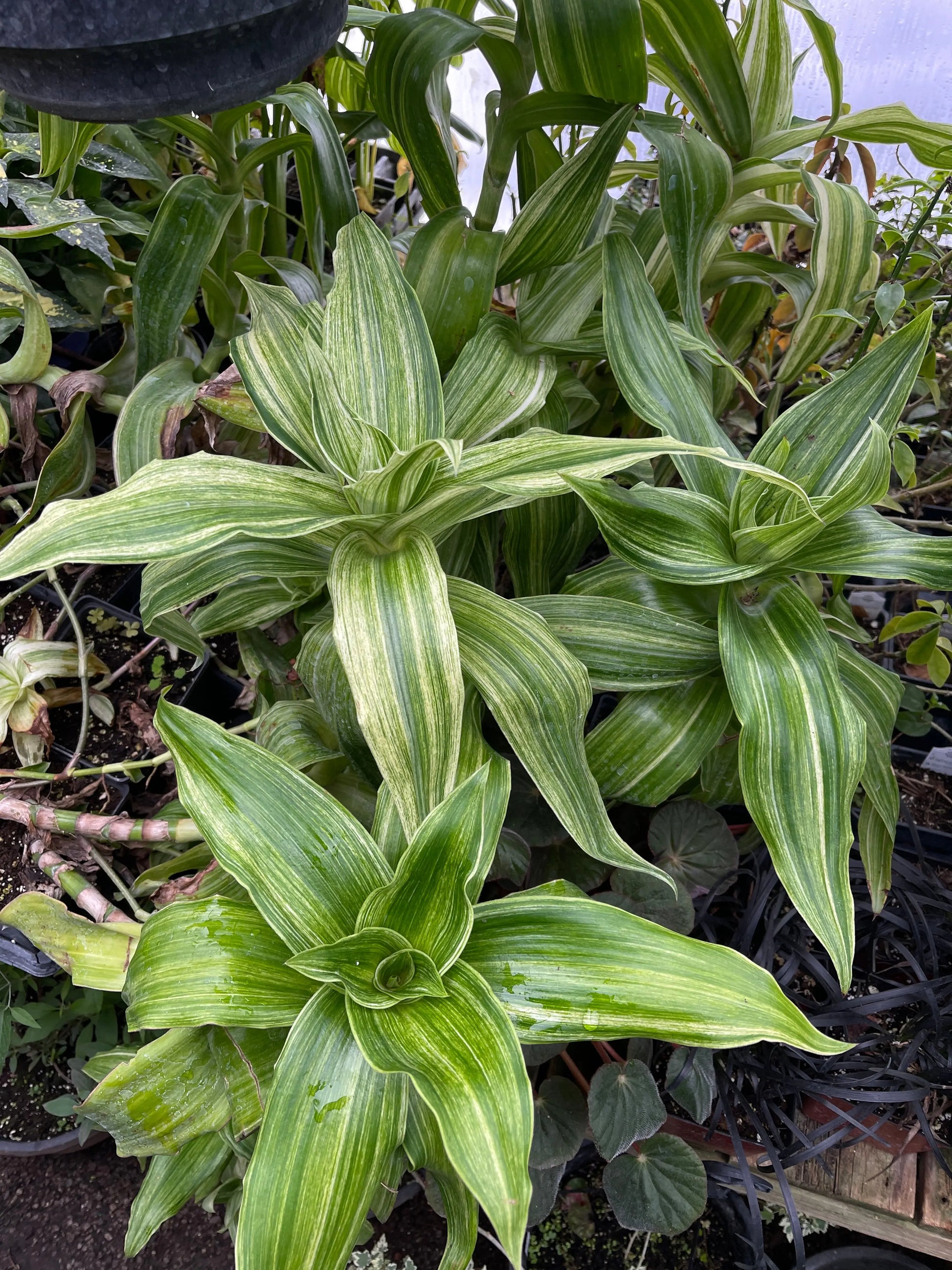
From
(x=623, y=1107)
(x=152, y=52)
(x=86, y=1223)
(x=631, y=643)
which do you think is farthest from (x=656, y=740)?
(x=86, y=1223)

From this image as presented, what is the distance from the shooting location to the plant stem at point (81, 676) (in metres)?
1.01

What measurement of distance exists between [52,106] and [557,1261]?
50.3 inches

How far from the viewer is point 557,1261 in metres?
1.03

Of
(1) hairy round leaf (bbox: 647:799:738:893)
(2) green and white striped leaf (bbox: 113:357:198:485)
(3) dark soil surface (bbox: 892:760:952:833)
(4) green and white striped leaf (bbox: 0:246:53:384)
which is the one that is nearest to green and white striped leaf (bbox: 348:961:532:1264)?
(1) hairy round leaf (bbox: 647:799:738:893)

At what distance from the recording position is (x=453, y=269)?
77cm

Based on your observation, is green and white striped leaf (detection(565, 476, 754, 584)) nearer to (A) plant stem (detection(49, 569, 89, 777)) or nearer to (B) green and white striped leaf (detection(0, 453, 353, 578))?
(B) green and white striped leaf (detection(0, 453, 353, 578))

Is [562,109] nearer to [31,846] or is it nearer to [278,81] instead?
[278,81]

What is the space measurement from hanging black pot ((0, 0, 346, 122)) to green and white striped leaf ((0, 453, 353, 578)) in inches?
8.0

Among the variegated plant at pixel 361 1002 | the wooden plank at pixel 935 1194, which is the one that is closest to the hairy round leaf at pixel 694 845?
the variegated plant at pixel 361 1002

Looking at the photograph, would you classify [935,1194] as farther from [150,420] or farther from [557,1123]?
[150,420]

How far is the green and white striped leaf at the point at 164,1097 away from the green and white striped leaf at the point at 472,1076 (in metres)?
0.19

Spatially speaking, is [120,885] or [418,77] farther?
[120,885]

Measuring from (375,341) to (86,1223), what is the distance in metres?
1.30

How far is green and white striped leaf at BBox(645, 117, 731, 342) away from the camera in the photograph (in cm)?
71
